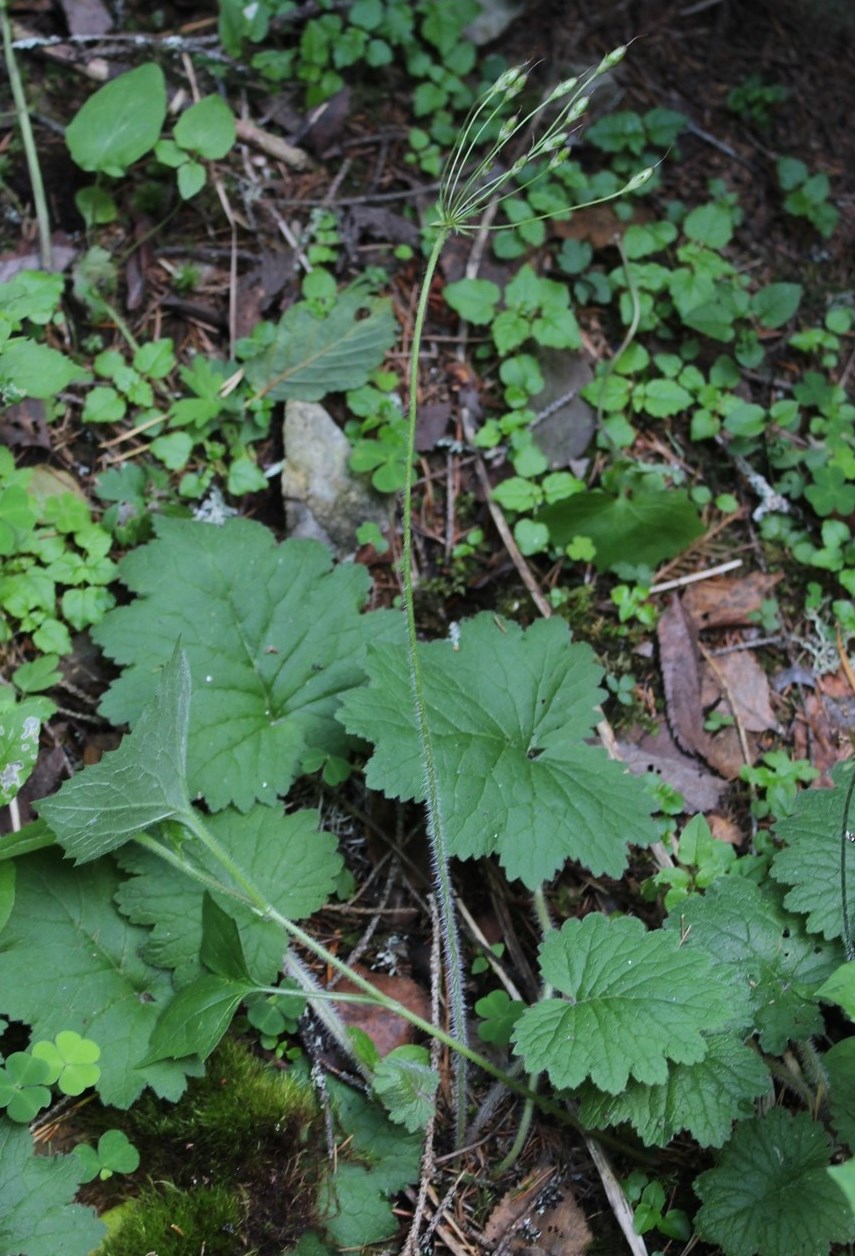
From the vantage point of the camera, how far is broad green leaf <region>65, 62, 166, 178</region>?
3.30 m

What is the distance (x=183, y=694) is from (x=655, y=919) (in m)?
1.44

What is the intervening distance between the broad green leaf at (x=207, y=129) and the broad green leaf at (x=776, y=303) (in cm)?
198

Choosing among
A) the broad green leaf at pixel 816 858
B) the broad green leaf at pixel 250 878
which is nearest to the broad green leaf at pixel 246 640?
the broad green leaf at pixel 250 878

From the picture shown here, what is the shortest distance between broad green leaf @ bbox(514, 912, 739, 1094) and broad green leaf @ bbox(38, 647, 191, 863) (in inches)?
38.1

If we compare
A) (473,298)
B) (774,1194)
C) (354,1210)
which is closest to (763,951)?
(774,1194)

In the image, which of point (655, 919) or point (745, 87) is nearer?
point (655, 919)

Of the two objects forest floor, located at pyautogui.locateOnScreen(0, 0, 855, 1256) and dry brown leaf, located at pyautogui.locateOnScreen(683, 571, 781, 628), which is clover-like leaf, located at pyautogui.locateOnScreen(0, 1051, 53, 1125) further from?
dry brown leaf, located at pyautogui.locateOnScreen(683, 571, 781, 628)

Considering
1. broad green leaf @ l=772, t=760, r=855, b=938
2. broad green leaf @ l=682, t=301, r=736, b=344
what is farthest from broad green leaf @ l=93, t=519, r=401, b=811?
broad green leaf @ l=682, t=301, r=736, b=344

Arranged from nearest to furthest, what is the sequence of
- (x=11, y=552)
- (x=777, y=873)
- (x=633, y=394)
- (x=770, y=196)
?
(x=777, y=873) < (x=11, y=552) < (x=633, y=394) < (x=770, y=196)

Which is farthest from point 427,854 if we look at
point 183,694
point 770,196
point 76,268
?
point 770,196

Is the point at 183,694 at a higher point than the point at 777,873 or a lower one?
higher

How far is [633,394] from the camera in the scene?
141 inches

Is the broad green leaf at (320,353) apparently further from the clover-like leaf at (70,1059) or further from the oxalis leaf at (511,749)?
the clover-like leaf at (70,1059)

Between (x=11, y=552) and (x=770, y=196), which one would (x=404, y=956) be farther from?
(x=770, y=196)
